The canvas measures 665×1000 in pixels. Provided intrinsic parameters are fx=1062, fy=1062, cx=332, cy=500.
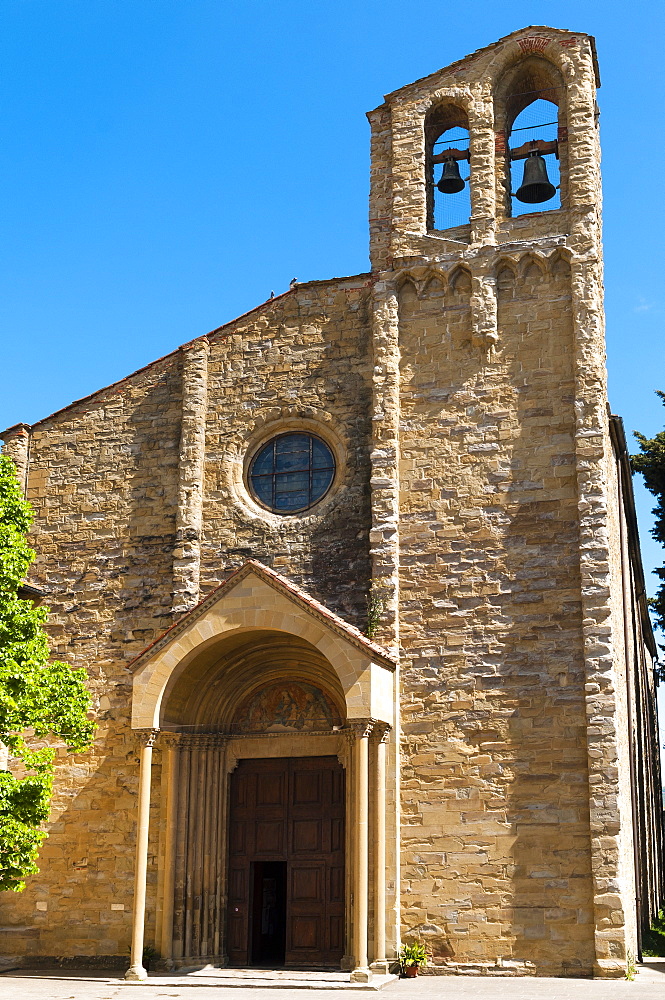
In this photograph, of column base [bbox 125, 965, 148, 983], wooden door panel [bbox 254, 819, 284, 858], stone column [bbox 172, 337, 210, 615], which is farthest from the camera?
stone column [bbox 172, 337, 210, 615]

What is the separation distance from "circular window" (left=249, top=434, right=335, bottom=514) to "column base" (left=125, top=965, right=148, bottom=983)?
22.4ft

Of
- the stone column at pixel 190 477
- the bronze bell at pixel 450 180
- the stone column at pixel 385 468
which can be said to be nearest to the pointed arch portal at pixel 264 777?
the stone column at pixel 385 468

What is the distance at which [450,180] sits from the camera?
1714cm

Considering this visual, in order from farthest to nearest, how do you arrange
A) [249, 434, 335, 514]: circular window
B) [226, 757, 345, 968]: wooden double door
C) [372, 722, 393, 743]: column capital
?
[249, 434, 335, 514]: circular window, [226, 757, 345, 968]: wooden double door, [372, 722, 393, 743]: column capital

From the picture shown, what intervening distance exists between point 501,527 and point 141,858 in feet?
22.1

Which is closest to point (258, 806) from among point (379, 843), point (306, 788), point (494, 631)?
point (306, 788)

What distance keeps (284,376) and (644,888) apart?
11.8 metres

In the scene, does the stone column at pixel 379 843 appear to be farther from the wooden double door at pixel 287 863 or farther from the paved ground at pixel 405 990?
the wooden double door at pixel 287 863

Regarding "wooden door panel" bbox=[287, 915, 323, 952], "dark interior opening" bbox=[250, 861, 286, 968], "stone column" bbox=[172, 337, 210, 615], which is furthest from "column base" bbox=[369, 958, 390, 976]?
"stone column" bbox=[172, 337, 210, 615]

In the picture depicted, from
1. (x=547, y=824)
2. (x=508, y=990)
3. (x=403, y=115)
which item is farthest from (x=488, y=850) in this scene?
(x=403, y=115)

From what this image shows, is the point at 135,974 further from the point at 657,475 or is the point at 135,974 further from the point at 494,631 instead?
the point at 657,475

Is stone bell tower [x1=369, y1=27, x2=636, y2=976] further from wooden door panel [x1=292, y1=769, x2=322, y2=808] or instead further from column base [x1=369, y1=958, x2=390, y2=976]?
wooden door panel [x1=292, y1=769, x2=322, y2=808]

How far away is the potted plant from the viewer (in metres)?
13.5

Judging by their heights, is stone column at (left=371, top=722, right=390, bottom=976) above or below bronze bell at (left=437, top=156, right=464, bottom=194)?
below
